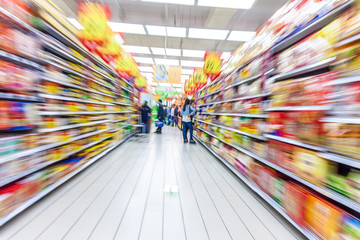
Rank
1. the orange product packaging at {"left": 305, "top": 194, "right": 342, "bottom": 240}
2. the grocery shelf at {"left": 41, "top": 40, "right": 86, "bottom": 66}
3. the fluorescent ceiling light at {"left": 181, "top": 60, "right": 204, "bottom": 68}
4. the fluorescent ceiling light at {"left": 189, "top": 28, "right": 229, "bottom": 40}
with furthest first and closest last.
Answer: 1. the fluorescent ceiling light at {"left": 181, "top": 60, "right": 204, "bottom": 68}
2. the fluorescent ceiling light at {"left": 189, "top": 28, "right": 229, "bottom": 40}
3. the grocery shelf at {"left": 41, "top": 40, "right": 86, "bottom": 66}
4. the orange product packaging at {"left": 305, "top": 194, "right": 342, "bottom": 240}

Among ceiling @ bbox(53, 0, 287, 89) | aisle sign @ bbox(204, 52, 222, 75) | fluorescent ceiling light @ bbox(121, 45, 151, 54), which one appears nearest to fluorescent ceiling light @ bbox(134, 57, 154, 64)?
fluorescent ceiling light @ bbox(121, 45, 151, 54)

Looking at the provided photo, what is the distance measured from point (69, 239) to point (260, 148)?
2.28m

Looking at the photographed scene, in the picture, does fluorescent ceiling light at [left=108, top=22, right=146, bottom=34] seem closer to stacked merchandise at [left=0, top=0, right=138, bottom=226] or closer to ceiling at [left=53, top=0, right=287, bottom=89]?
ceiling at [left=53, top=0, right=287, bottom=89]

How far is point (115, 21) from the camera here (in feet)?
19.3

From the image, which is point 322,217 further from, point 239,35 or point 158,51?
point 158,51

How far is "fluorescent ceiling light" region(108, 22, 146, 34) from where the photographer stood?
6.01 meters

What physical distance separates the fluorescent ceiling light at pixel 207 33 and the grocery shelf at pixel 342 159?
607 cm

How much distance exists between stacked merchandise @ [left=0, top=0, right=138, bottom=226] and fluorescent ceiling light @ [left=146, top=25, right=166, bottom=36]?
4126 millimetres

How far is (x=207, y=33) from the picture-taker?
6.33 m

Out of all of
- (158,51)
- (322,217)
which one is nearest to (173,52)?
(158,51)

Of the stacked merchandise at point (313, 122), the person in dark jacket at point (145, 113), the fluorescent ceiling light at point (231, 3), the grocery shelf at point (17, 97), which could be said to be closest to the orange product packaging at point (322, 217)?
the stacked merchandise at point (313, 122)

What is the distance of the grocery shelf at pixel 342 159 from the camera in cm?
103

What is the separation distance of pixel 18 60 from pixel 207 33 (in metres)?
6.20

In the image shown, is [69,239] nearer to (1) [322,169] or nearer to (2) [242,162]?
(1) [322,169]
